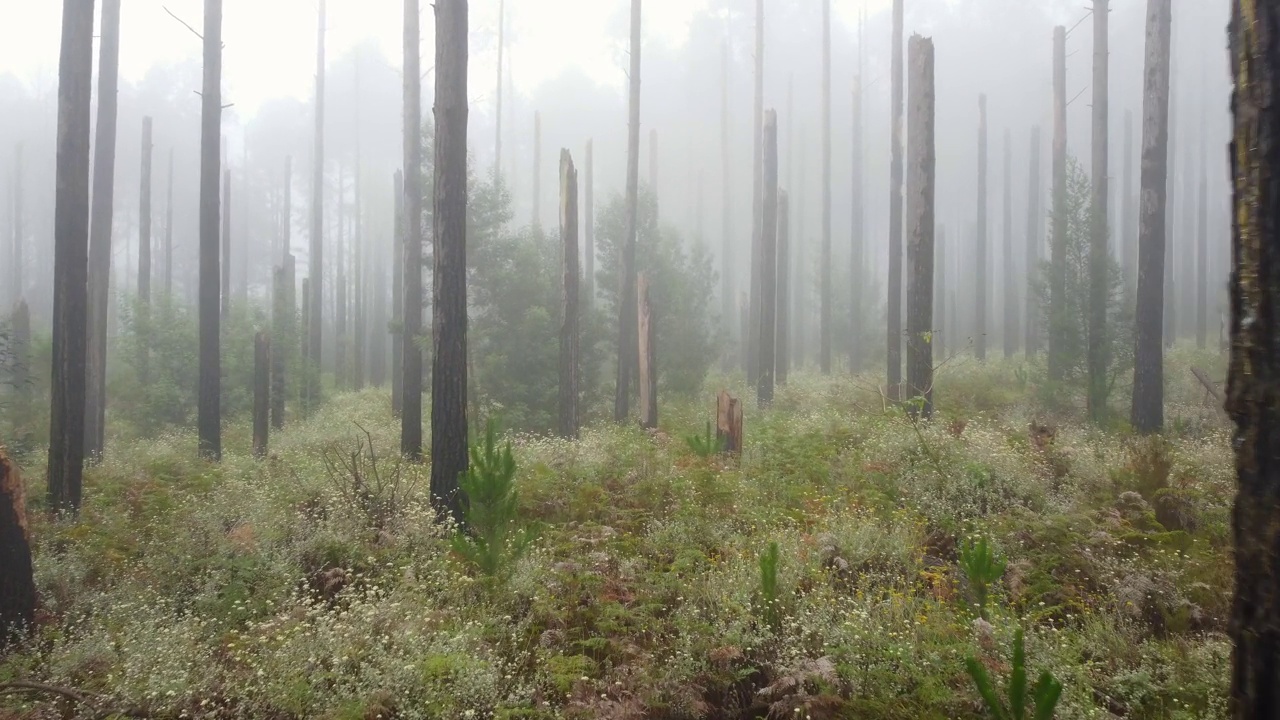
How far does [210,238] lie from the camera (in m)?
12.4

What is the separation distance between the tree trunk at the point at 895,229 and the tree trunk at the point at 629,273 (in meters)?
6.38

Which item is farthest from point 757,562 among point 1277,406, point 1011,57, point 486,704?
point 1011,57

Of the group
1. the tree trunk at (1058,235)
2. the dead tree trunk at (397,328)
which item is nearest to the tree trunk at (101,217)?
the dead tree trunk at (397,328)

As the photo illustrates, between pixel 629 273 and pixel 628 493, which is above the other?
pixel 629 273

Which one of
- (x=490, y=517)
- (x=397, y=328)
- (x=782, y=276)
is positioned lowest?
(x=490, y=517)

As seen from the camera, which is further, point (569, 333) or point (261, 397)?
point (261, 397)

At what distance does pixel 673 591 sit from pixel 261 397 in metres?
11.9

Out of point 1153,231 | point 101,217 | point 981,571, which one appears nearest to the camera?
point 981,571

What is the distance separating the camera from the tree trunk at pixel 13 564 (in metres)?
5.08

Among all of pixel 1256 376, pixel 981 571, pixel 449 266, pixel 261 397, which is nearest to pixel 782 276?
pixel 261 397

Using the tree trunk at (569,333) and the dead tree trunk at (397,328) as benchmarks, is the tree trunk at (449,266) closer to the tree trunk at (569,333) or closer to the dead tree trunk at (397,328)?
the tree trunk at (569,333)

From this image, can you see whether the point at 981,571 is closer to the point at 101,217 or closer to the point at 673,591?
the point at 673,591

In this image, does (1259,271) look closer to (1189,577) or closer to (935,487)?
(1189,577)

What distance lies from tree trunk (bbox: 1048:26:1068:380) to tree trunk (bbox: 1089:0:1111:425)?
705mm
